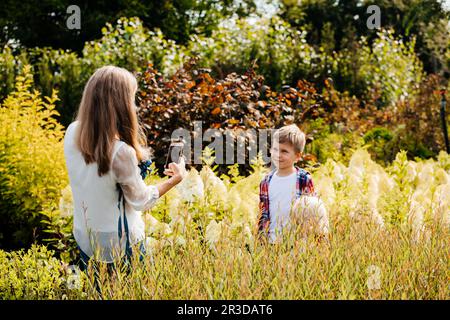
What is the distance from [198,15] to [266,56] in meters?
10.4

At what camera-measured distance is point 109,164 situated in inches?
106

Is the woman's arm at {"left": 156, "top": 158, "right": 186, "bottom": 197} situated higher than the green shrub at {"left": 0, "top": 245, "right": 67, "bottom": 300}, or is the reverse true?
the woman's arm at {"left": 156, "top": 158, "right": 186, "bottom": 197}

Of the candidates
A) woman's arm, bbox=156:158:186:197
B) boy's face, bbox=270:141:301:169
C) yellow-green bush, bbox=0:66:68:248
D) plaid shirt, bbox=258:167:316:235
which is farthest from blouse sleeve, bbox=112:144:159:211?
yellow-green bush, bbox=0:66:68:248

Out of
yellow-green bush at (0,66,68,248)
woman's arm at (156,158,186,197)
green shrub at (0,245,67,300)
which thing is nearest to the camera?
green shrub at (0,245,67,300)

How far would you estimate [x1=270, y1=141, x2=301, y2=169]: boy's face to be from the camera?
11.5 feet

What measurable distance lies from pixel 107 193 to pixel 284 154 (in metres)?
1.18

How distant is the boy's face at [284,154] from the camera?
11.5 ft

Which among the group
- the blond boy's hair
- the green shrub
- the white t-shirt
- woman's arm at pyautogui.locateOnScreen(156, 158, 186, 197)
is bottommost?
the green shrub

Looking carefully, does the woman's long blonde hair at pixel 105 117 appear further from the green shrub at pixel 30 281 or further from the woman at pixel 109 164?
the green shrub at pixel 30 281

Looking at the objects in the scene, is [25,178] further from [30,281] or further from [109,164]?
[109,164]

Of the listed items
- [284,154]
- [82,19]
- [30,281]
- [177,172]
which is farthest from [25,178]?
[82,19]

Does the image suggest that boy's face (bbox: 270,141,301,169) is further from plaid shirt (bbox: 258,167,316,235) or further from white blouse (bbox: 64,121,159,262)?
white blouse (bbox: 64,121,159,262)

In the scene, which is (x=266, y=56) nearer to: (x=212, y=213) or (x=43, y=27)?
(x=212, y=213)

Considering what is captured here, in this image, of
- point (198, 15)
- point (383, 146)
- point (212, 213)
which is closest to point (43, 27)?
point (198, 15)
